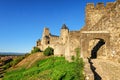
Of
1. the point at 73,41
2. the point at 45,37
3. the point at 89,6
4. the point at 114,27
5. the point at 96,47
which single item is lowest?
the point at 96,47

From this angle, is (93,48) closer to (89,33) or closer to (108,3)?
(89,33)

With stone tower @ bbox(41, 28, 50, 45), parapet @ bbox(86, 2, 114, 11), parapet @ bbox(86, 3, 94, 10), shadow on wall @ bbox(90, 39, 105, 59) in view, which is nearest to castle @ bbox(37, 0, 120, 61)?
shadow on wall @ bbox(90, 39, 105, 59)

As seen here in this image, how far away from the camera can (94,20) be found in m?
29.9

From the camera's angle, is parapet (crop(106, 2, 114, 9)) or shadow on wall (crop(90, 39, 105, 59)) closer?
shadow on wall (crop(90, 39, 105, 59))

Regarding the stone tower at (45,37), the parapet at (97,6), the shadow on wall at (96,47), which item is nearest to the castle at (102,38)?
the shadow on wall at (96,47)

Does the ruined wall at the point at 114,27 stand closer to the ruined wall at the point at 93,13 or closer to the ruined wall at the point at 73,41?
the ruined wall at the point at 73,41

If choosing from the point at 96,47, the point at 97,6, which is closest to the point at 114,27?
the point at 96,47

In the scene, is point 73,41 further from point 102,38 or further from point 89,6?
point 89,6

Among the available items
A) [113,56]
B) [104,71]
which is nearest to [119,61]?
[113,56]

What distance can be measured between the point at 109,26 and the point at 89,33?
2.20m

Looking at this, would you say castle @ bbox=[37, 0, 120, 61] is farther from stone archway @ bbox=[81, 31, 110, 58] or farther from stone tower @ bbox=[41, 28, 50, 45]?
stone tower @ bbox=[41, 28, 50, 45]

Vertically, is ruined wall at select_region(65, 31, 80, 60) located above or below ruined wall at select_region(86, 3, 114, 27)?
below

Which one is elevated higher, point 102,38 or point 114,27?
point 114,27

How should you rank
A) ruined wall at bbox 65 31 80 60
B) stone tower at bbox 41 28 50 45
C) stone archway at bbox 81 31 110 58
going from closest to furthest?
1. stone archway at bbox 81 31 110 58
2. ruined wall at bbox 65 31 80 60
3. stone tower at bbox 41 28 50 45
